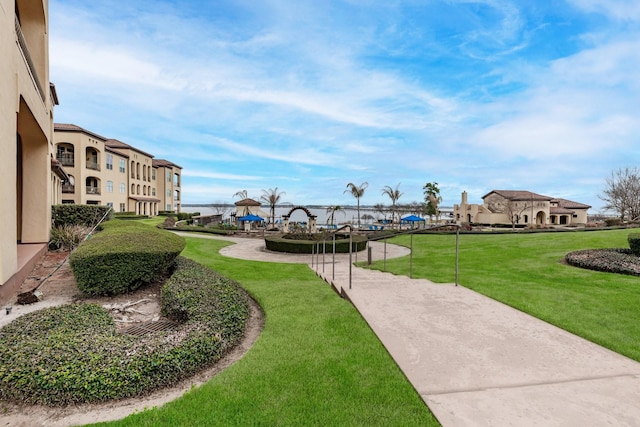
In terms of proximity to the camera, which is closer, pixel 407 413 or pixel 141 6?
pixel 407 413

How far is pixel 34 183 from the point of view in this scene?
1118 cm

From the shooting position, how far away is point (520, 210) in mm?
42969

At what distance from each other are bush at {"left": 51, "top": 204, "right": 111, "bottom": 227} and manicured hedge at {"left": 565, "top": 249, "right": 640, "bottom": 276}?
18.9m

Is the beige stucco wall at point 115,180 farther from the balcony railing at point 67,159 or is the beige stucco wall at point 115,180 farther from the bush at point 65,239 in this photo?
the bush at point 65,239

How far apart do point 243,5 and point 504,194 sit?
45.4 metres

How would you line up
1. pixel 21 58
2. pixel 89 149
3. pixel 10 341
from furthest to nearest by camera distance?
pixel 89 149 < pixel 21 58 < pixel 10 341

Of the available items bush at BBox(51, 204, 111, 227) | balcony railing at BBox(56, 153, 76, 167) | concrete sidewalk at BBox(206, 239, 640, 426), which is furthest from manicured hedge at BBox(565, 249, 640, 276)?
balcony railing at BBox(56, 153, 76, 167)

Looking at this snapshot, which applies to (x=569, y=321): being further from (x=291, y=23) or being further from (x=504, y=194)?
(x=504, y=194)

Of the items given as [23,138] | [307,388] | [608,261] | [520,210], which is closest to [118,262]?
[307,388]

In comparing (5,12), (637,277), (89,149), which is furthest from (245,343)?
(89,149)

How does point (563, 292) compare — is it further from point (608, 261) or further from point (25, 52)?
point (25, 52)

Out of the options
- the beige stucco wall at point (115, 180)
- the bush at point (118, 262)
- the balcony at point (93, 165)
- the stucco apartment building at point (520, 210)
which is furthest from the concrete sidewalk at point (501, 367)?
the stucco apartment building at point (520, 210)

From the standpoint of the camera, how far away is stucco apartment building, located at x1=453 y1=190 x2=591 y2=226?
43000mm

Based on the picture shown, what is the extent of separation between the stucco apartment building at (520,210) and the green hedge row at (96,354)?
1750 inches
